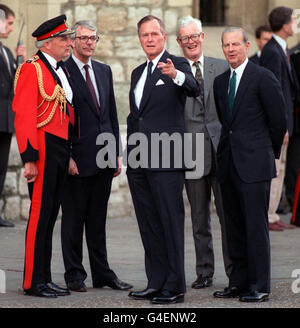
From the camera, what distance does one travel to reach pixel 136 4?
40.0ft

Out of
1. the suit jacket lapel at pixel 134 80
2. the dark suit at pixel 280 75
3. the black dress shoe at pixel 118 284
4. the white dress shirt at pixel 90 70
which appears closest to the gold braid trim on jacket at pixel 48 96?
the white dress shirt at pixel 90 70

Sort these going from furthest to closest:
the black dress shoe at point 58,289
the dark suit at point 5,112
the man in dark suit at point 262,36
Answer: the man in dark suit at point 262,36 → the dark suit at point 5,112 → the black dress shoe at point 58,289

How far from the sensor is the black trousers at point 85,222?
8.10 metres

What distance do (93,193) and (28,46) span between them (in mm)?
4372

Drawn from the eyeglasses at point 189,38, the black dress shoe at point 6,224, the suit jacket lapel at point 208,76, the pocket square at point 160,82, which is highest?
the eyeglasses at point 189,38

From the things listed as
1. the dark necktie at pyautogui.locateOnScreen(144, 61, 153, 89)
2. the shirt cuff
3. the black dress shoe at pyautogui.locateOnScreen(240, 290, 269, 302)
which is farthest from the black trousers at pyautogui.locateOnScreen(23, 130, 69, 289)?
the black dress shoe at pyautogui.locateOnScreen(240, 290, 269, 302)

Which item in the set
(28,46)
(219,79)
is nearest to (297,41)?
(28,46)

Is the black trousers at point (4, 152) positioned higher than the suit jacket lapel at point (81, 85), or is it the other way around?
the suit jacket lapel at point (81, 85)

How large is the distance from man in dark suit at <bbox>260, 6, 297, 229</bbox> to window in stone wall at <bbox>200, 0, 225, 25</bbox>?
259cm

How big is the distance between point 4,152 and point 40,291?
12.5 feet

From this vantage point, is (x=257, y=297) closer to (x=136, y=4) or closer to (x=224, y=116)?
(x=224, y=116)

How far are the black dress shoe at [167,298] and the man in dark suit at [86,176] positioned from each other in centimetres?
63

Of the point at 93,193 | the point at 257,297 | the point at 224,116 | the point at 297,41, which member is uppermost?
the point at 297,41

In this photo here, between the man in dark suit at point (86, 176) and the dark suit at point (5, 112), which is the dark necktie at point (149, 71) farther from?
the dark suit at point (5, 112)
